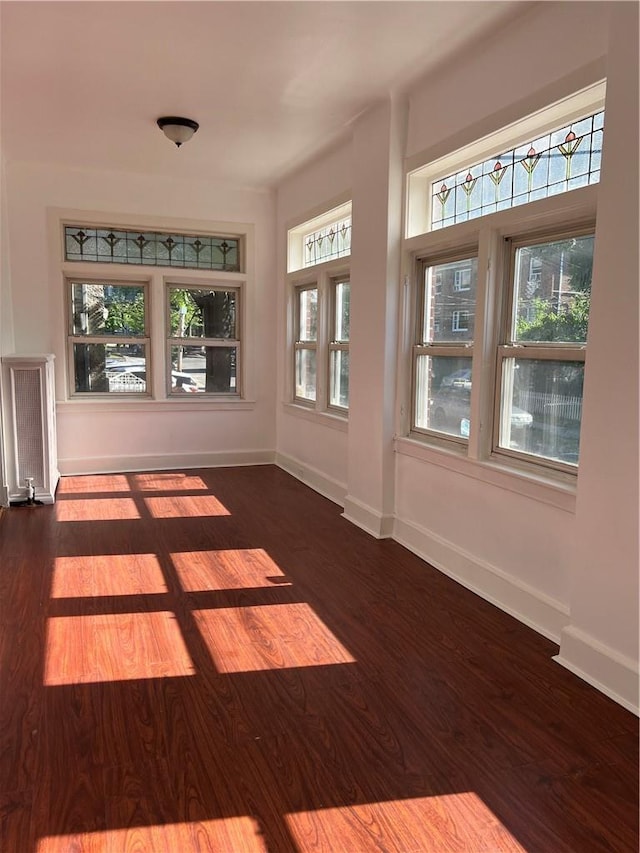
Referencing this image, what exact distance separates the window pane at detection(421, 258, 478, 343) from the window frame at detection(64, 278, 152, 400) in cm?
344

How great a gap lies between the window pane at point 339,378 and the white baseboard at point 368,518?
1.00 meters

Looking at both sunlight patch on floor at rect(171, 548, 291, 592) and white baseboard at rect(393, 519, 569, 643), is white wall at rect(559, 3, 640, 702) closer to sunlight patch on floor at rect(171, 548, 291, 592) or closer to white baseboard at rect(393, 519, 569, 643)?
white baseboard at rect(393, 519, 569, 643)

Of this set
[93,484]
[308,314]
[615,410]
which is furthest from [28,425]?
[615,410]

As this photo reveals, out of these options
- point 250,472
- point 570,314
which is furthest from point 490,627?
point 250,472

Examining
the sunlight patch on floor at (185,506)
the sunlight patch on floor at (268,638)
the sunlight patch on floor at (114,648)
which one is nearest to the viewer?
the sunlight patch on floor at (114,648)

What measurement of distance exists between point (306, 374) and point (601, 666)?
4327 mm

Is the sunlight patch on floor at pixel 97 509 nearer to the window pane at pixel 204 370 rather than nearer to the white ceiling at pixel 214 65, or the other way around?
the window pane at pixel 204 370

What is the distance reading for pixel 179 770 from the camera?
2.04 metres

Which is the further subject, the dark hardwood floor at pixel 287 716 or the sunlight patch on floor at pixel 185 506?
the sunlight patch on floor at pixel 185 506

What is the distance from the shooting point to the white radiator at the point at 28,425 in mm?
5000

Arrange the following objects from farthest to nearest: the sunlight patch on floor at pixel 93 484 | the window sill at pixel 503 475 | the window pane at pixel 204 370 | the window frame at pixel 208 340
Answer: the window pane at pixel 204 370 < the window frame at pixel 208 340 < the sunlight patch on floor at pixel 93 484 < the window sill at pixel 503 475

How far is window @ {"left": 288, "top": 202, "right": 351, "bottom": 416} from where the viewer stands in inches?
214

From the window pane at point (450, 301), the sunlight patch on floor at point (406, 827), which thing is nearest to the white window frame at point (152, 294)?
the window pane at point (450, 301)

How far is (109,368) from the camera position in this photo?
Answer: 6.46m
